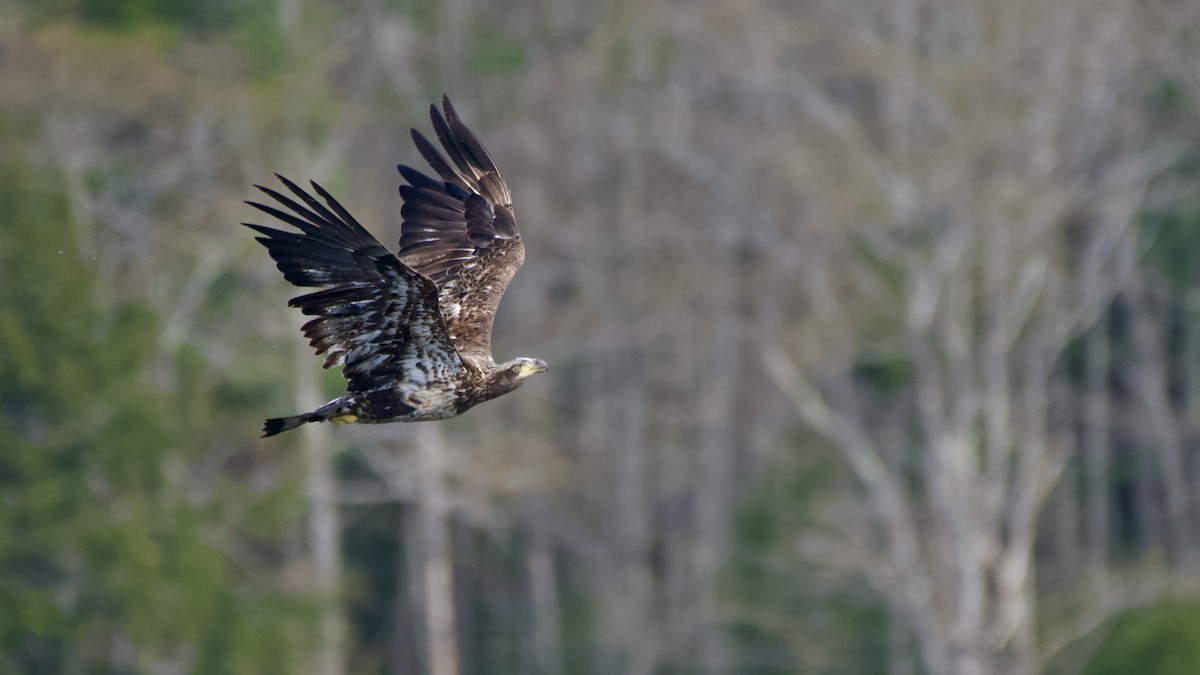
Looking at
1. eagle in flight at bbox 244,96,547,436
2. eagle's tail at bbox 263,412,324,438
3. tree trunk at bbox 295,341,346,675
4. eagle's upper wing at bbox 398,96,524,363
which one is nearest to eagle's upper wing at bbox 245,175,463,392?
eagle in flight at bbox 244,96,547,436

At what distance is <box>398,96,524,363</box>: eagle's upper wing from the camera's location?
11.4 m

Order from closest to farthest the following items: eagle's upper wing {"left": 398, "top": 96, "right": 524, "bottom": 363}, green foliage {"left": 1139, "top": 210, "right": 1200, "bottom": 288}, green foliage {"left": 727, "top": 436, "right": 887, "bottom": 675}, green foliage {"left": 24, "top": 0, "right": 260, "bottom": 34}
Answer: eagle's upper wing {"left": 398, "top": 96, "right": 524, "bottom": 363}, green foliage {"left": 24, "top": 0, "right": 260, "bottom": 34}, green foliage {"left": 727, "top": 436, "right": 887, "bottom": 675}, green foliage {"left": 1139, "top": 210, "right": 1200, "bottom": 288}

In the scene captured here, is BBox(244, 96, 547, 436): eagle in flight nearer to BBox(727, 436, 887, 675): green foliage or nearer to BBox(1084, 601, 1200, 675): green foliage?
BBox(1084, 601, 1200, 675): green foliage

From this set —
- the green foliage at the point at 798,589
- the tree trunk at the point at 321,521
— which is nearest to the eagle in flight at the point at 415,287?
the tree trunk at the point at 321,521

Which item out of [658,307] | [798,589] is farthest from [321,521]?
[658,307]

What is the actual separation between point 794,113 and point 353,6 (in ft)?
20.2

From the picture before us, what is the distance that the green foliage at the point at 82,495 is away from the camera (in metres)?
21.2

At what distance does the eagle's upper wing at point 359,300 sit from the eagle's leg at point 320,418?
4.7 inches

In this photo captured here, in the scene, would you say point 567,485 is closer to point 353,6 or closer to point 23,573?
point 353,6

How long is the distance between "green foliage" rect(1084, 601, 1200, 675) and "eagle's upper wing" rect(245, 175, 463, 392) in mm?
9993

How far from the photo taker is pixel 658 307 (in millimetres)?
29797

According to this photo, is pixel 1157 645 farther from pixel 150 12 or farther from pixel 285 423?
pixel 150 12

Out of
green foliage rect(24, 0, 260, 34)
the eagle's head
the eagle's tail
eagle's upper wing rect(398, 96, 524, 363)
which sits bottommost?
the eagle's tail

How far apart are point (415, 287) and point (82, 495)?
12.8 meters
